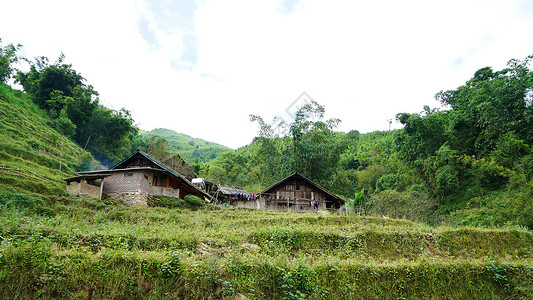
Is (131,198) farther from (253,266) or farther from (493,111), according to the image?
(493,111)

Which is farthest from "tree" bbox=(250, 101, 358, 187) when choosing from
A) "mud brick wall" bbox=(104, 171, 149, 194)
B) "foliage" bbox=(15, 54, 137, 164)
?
"foliage" bbox=(15, 54, 137, 164)

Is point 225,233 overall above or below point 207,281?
above

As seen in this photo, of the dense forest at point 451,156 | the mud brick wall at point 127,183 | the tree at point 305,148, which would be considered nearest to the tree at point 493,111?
the dense forest at point 451,156

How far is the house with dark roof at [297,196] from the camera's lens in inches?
976

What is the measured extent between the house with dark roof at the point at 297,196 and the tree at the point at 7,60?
112 ft

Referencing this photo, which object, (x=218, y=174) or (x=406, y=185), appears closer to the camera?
(x=406, y=185)

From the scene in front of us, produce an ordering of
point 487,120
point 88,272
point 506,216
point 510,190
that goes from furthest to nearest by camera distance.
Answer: point 487,120, point 510,190, point 506,216, point 88,272

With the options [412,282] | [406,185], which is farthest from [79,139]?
[406,185]

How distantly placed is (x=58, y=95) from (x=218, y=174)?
26033mm

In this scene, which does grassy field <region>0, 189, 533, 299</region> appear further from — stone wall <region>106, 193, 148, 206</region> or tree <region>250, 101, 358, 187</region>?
tree <region>250, 101, 358, 187</region>

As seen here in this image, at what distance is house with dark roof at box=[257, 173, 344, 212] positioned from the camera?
24.8 meters

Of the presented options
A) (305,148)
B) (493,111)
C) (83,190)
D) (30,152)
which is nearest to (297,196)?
(305,148)

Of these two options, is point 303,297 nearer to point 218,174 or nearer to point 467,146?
point 467,146

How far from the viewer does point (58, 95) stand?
113 ft
